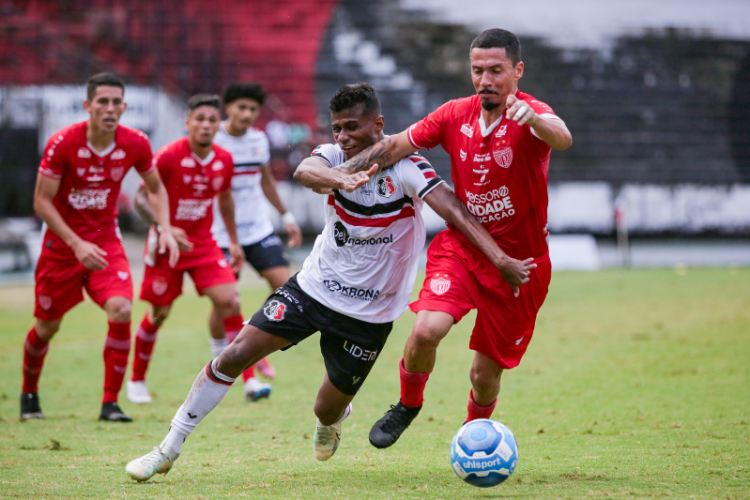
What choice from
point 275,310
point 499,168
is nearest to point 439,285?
point 499,168

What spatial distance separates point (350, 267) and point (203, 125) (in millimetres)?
3572

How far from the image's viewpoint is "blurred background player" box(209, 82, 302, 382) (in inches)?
336

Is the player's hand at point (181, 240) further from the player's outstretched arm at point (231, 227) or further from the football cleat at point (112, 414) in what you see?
the football cleat at point (112, 414)

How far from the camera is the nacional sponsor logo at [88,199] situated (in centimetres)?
682

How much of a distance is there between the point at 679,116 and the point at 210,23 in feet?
50.4

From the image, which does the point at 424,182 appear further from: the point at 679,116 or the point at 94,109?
the point at 679,116

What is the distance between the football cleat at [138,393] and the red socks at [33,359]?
96 centimetres

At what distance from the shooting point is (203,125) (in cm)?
782

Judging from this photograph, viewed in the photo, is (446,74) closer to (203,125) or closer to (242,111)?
(242,111)

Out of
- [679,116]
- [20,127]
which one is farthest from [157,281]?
→ [679,116]

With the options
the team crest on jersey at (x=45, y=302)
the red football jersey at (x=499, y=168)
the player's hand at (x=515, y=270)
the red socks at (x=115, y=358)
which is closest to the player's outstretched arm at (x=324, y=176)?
the red football jersey at (x=499, y=168)

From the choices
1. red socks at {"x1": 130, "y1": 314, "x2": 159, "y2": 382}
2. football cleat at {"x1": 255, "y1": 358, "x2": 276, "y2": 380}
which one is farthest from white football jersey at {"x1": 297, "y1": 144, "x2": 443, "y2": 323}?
football cleat at {"x1": 255, "y1": 358, "x2": 276, "y2": 380}

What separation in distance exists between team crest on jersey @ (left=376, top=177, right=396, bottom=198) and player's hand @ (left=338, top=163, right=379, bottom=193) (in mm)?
190

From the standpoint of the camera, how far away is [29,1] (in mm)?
26625
